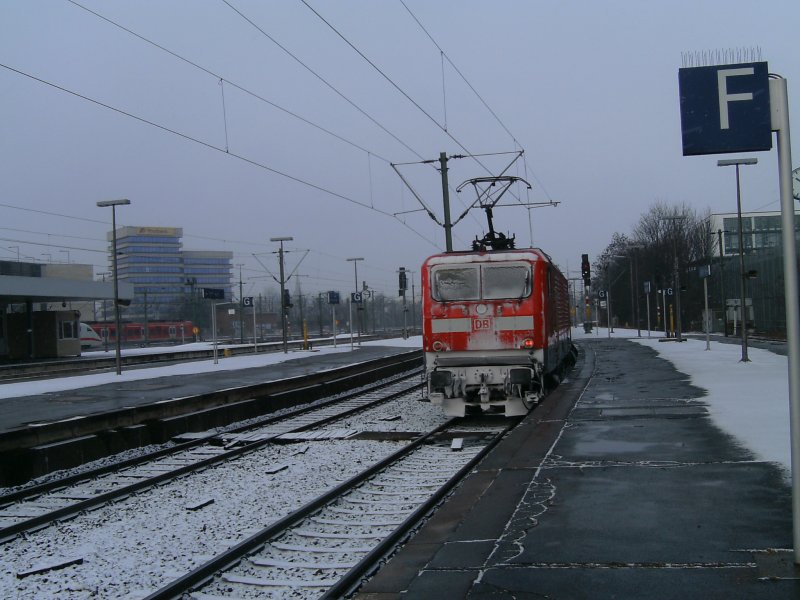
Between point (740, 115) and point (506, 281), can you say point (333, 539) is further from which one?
point (506, 281)

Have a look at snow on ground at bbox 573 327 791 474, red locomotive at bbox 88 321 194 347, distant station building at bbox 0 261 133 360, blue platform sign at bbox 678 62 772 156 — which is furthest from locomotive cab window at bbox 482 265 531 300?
red locomotive at bbox 88 321 194 347

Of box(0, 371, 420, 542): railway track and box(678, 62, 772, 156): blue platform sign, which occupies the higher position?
box(678, 62, 772, 156): blue platform sign

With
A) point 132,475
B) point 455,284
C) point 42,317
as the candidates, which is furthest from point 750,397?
point 42,317

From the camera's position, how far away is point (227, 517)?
→ 775cm

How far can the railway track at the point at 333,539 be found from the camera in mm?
5551

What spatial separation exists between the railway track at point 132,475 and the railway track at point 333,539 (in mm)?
2687

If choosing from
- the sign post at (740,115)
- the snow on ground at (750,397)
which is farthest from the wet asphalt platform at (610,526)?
the sign post at (740,115)

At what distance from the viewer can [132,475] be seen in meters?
10.5

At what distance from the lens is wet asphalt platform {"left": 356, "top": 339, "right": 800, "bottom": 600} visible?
4.61m

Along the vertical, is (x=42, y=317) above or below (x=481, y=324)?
above

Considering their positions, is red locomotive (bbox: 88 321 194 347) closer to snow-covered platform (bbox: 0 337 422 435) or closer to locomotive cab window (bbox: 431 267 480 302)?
snow-covered platform (bbox: 0 337 422 435)

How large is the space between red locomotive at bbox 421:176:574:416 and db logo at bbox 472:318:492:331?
18mm

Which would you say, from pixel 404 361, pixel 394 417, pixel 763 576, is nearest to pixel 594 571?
pixel 763 576

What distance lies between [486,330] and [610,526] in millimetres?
7789
